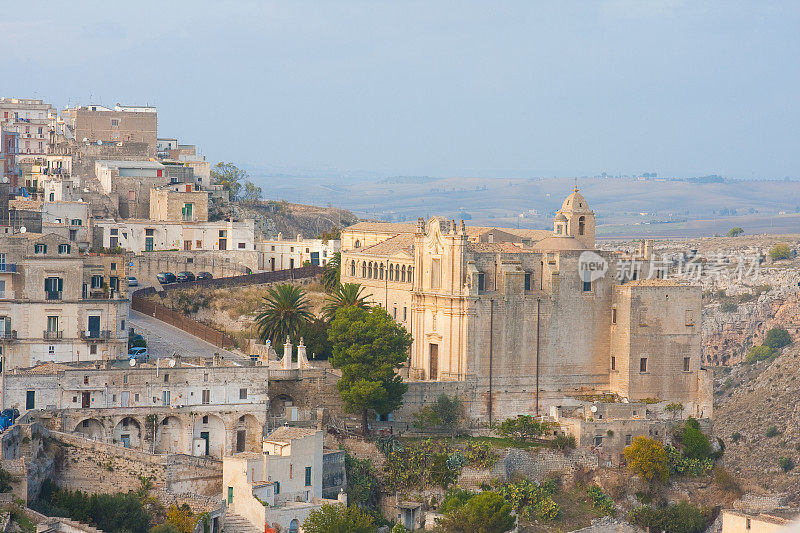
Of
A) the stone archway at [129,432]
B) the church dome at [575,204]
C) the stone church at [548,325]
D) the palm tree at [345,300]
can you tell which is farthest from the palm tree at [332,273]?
the stone archway at [129,432]

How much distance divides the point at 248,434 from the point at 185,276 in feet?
79.4

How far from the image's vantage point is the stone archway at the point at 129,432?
60656 mm

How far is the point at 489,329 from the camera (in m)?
69.9

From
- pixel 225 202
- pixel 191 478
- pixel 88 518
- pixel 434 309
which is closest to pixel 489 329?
pixel 434 309

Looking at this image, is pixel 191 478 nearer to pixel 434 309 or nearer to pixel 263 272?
pixel 434 309

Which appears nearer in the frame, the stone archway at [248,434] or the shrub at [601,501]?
the stone archway at [248,434]

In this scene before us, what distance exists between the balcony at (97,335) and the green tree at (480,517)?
16.5m

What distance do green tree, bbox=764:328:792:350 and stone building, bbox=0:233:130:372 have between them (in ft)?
274

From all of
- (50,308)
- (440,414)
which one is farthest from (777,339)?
(50,308)

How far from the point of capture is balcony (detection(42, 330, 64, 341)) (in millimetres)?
64500

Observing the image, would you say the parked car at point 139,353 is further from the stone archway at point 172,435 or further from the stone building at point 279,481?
the stone building at point 279,481

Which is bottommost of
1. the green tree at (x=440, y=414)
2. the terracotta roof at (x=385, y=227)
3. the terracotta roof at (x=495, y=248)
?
the green tree at (x=440, y=414)

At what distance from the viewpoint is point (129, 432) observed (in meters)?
60.9

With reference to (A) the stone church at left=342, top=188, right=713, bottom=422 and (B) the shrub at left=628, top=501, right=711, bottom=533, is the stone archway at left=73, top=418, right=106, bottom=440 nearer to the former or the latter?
(A) the stone church at left=342, top=188, right=713, bottom=422
